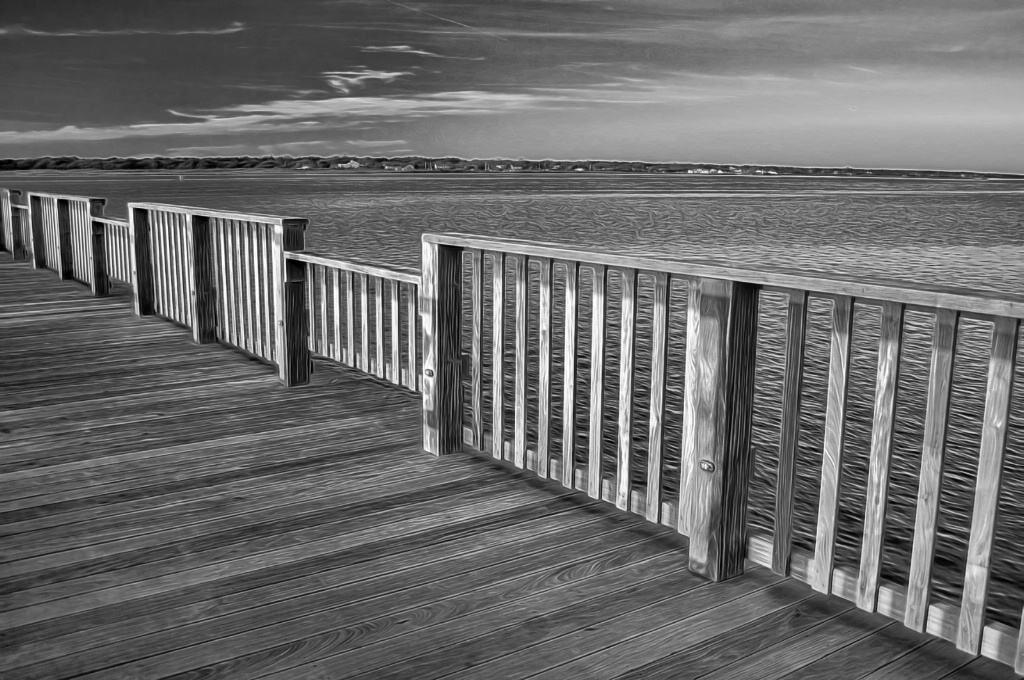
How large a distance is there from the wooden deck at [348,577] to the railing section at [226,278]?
94 centimetres

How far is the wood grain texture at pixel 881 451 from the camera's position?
7.44 ft

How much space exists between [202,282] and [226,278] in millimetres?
337

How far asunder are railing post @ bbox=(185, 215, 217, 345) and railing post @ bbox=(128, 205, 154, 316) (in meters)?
1.18

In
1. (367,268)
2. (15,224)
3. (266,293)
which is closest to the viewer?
(367,268)

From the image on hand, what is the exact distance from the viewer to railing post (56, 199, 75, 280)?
406 inches

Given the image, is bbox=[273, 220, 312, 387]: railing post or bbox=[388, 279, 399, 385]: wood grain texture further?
bbox=[273, 220, 312, 387]: railing post

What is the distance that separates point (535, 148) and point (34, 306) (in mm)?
79373

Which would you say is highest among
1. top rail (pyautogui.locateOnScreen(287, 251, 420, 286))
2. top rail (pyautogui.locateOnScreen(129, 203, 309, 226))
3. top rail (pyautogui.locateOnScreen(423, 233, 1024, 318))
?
top rail (pyautogui.locateOnScreen(423, 233, 1024, 318))

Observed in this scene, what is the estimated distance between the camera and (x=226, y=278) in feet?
20.5

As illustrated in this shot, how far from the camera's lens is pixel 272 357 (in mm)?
5770

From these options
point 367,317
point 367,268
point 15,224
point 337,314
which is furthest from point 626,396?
point 15,224

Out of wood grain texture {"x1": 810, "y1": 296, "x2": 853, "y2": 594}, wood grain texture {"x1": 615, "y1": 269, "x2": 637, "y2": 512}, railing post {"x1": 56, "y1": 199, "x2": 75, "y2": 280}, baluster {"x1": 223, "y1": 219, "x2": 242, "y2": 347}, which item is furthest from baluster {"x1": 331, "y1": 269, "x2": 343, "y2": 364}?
railing post {"x1": 56, "y1": 199, "x2": 75, "y2": 280}

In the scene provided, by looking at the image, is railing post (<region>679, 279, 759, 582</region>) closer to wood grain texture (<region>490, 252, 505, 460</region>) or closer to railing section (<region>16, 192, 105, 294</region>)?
wood grain texture (<region>490, 252, 505, 460</region>)

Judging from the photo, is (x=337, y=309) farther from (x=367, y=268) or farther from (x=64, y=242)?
(x=64, y=242)
